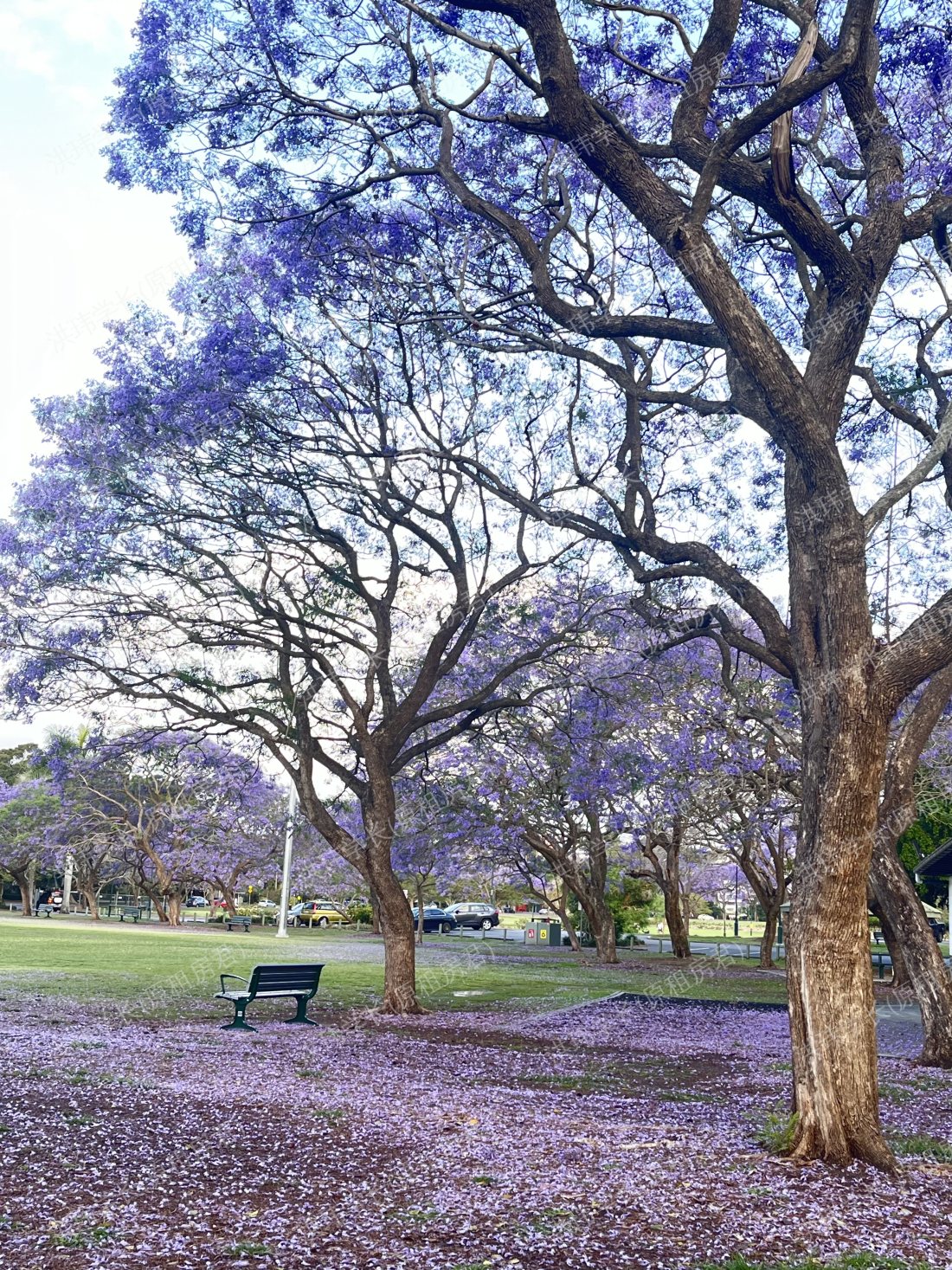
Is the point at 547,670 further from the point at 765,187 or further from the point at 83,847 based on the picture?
the point at 83,847

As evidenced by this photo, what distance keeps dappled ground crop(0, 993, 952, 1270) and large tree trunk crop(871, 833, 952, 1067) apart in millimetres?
407

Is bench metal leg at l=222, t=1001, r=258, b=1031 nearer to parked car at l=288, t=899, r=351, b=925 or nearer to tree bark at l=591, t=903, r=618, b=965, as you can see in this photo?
tree bark at l=591, t=903, r=618, b=965

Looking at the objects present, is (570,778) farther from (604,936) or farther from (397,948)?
(604,936)

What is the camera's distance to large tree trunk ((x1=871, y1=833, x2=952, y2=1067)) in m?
10.5

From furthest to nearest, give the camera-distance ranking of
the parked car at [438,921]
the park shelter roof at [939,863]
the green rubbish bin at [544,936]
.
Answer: the parked car at [438,921] → the green rubbish bin at [544,936] → the park shelter roof at [939,863]

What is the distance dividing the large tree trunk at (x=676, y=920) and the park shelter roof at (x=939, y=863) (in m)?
6.50

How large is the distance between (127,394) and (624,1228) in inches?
407

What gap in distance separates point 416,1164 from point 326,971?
1639cm

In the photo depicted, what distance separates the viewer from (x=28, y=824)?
41.5 m

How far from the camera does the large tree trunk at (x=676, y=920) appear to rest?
1116 inches

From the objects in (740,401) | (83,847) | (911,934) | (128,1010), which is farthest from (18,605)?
(83,847)

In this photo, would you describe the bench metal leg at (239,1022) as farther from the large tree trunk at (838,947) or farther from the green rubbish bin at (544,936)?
the green rubbish bin at (544,936)

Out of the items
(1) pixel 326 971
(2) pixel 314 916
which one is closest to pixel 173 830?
(2) pixel 314 916

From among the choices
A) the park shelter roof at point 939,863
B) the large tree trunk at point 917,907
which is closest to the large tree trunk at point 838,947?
the large tree trunk at point 917,907
